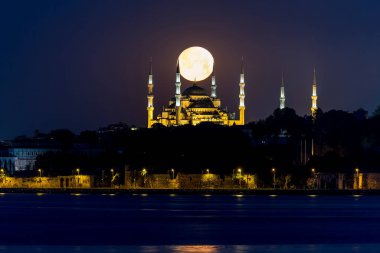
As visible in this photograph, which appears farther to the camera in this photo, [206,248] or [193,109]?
[193,109]

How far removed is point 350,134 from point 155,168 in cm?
2141

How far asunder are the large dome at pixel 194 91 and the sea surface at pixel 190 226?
259ft

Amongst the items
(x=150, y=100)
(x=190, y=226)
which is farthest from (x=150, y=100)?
(x=190, y=226)

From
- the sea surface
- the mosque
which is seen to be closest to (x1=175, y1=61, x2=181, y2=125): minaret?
the mosque

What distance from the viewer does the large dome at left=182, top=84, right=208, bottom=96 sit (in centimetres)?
16988

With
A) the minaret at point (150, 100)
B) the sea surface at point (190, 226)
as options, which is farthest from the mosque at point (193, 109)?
the sea surface at point (190, 226)

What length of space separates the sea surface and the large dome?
79.0 metres

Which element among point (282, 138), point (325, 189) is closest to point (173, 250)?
point (325, 189)

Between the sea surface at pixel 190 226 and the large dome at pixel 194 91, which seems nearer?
the sea surface at pixel 190 226

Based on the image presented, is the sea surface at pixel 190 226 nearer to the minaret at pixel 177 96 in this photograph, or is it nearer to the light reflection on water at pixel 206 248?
the light reflection on water at pixel 206 248

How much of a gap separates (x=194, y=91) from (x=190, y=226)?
10884 cm

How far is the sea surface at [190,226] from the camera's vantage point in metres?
48.8

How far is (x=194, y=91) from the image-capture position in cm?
17012

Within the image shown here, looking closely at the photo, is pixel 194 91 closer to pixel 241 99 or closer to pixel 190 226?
pixel 241 99
